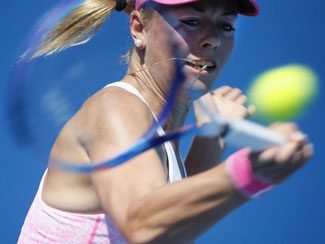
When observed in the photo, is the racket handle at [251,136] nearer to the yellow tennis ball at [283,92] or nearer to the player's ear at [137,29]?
the yellow tennis ball at [283,92]

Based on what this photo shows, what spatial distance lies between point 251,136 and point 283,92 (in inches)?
4.0

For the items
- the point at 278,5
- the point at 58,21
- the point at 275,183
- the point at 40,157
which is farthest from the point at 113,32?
the point at 278,5

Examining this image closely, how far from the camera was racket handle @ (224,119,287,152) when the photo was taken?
33cm

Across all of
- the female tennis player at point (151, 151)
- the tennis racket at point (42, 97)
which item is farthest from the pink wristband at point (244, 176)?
the tennis racket at point (42, 97)

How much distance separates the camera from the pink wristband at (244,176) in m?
0.37

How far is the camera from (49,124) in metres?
0.54

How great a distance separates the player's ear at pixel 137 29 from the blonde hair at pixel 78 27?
0.04 meters

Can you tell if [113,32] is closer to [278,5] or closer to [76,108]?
[76,108]

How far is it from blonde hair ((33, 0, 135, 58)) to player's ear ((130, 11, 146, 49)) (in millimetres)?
41

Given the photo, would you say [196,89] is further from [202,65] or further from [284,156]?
[284,156]

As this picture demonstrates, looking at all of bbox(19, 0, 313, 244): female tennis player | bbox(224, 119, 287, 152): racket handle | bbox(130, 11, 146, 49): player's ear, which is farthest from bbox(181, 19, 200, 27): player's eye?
bbox(224, 119, 287, 152): racket handle

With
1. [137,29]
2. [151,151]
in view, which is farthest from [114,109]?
[137,29]

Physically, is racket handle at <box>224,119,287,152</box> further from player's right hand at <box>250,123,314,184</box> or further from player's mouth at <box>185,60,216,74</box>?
player's mouth at <box>185,60,216,74</box>

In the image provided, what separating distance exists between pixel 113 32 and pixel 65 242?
0.28m
